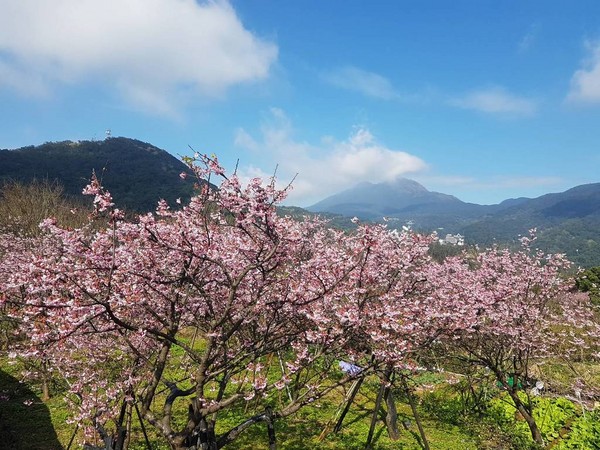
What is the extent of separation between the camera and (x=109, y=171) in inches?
3782

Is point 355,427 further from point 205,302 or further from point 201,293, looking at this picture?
point 201,293

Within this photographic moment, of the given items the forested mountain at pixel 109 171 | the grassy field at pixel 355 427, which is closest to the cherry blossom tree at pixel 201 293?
the grassy field at pixel 355 427

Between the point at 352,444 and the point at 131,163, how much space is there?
6634 inches

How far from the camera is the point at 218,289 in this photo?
27.1ft

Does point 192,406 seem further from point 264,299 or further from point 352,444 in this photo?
point 352,444

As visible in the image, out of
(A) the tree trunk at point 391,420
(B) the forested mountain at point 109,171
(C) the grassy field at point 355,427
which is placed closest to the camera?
(C) the grassy field at point 355,427

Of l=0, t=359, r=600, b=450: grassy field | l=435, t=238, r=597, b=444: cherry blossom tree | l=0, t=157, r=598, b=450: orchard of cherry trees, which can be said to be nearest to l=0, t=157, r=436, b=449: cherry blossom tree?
l=0, t=157, r=598, b=450: orchard of cherry trees

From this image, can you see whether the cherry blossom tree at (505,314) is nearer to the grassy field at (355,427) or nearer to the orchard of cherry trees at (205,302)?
the grassy field at (355,427)

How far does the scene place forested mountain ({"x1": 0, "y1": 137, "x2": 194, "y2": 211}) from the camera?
342 ft

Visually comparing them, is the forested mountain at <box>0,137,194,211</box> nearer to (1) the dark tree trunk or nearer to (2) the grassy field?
(2) the grassy field

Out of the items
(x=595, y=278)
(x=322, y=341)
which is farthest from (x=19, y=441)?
(x=595, y=278)

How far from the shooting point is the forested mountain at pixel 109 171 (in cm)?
10425

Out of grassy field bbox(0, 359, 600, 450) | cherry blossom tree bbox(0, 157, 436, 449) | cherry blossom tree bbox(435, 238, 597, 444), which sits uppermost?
cherry blossom tree bbox(0, 157, 436, 449)

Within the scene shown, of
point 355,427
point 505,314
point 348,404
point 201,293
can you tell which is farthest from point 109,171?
point 201,293
